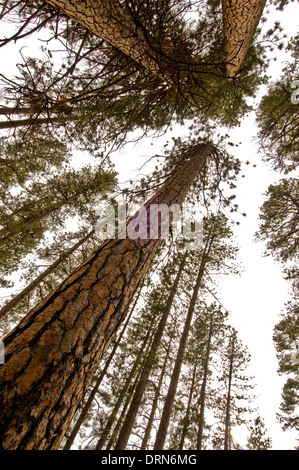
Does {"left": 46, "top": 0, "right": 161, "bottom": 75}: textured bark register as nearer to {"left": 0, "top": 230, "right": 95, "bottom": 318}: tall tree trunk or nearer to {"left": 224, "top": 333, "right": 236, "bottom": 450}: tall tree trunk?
{"left": 0, "top": 230, "right": 95, "bottom": 318}: tall tree trunk

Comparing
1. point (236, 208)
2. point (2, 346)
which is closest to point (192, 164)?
point (236, 208)

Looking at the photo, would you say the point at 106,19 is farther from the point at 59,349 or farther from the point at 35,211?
the point at 35,211

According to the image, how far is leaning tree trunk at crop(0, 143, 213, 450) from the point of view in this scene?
73 cm

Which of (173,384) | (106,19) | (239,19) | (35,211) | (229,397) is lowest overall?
(173,384)

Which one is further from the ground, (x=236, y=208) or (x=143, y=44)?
(x=236, y=208)

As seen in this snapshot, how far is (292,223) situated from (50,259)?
10.4 meters

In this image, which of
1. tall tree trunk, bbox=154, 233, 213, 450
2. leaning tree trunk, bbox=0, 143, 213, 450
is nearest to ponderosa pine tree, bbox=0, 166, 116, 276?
tall tree trunk, bbox=154, 233, 213, 450

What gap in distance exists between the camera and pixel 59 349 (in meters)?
0.92

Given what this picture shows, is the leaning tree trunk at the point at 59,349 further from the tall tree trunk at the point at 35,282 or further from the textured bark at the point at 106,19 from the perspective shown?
the tall tree trunk at the point at 35,282

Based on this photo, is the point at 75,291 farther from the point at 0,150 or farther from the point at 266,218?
the point at 266,218

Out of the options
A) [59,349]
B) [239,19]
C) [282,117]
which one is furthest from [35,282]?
[282,117]

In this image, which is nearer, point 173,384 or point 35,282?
point 173,384

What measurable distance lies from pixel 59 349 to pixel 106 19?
3731 mm
